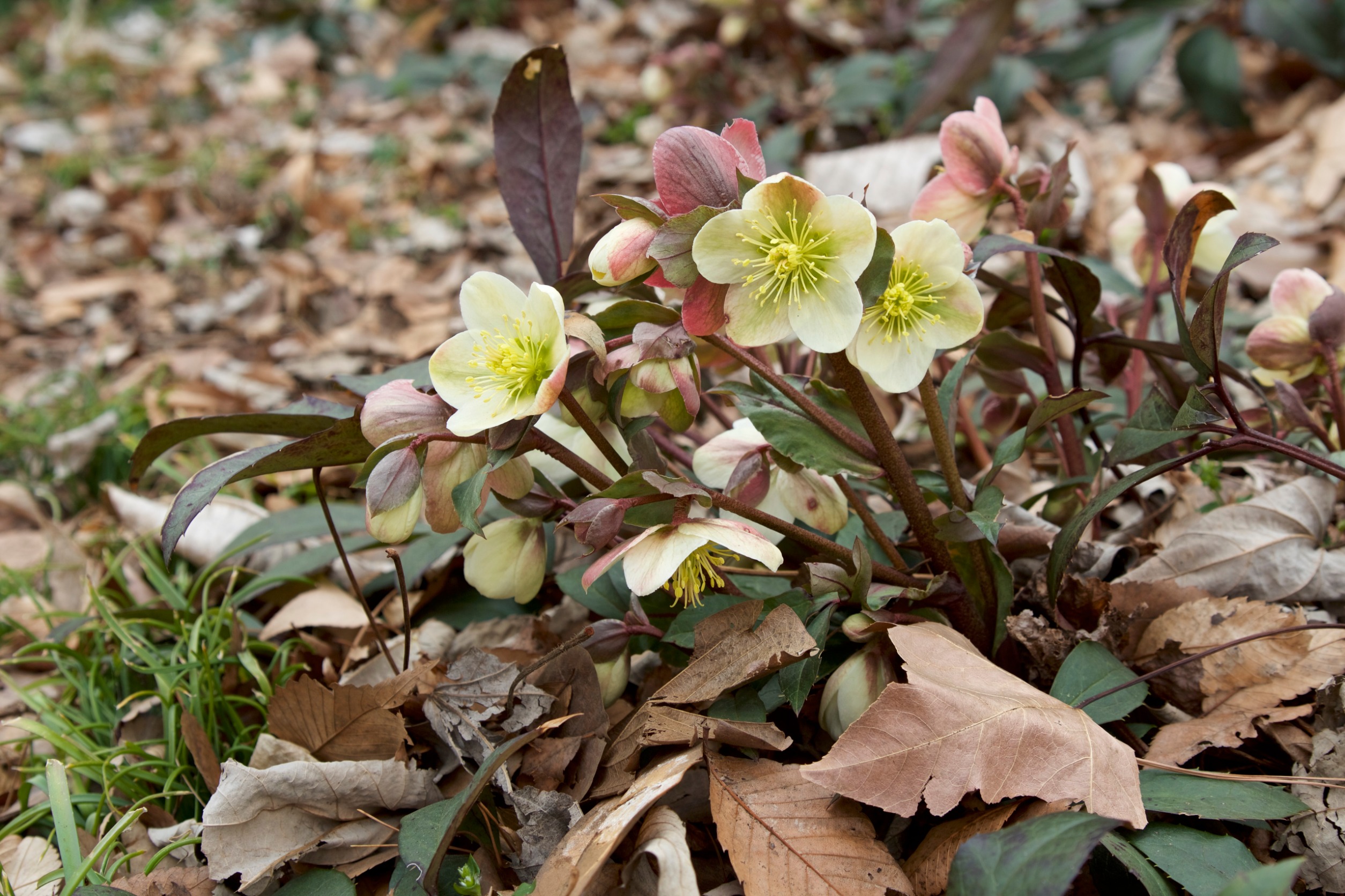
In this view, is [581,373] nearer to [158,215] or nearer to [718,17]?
[718,17]

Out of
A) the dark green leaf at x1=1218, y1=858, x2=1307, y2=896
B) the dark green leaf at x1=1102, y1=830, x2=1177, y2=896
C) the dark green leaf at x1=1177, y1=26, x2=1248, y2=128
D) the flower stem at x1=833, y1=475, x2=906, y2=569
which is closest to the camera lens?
the dark green leaf at x1=1218, y1=858, x2=1307, y2=896

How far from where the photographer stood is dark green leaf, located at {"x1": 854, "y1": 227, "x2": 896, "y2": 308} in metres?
0.68

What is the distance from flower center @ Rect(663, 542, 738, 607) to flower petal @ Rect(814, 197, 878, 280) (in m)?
0.24

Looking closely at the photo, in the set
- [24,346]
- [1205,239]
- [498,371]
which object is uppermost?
[498,371]

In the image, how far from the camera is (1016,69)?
2.07 meters

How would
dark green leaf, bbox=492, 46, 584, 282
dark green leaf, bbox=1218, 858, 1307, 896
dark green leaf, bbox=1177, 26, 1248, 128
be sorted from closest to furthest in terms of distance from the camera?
1. dark green leaf, bbox=1218, 858, 1307, 896
2. dark green leaf, bbox=492, 46, 584, 282
3. dark green leaf, bbox=1177, 26, 1248, 128

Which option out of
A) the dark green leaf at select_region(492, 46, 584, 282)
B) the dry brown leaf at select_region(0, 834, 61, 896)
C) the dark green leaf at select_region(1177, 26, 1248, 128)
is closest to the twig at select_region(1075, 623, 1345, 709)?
the dark green leaf at select_region(492, 46, 584, 282)

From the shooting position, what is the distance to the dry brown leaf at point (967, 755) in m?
0.68

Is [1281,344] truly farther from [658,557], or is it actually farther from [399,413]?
[399,413]

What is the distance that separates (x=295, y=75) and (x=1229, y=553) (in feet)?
10.8

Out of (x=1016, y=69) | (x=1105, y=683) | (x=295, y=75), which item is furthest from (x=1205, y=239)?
(x=295, y=75)

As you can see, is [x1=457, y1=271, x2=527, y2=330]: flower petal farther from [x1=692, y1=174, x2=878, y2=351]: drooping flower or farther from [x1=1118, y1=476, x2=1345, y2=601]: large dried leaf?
[x1=1118, y1=476, x2=1345, y2=601]: large dried leaf

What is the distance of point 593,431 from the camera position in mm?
763

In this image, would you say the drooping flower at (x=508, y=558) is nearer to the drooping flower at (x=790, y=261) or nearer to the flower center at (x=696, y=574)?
the flower center at (x=696, y=574)
